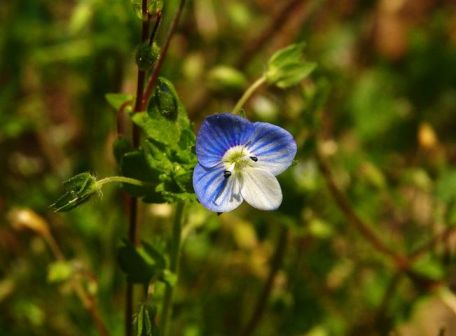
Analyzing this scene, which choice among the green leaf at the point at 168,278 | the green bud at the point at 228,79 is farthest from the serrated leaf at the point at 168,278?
the green bud at the point at 228,79

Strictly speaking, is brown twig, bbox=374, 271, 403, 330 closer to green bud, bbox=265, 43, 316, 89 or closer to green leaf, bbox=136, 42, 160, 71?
green bud, bbox=265, 43, 316, 89

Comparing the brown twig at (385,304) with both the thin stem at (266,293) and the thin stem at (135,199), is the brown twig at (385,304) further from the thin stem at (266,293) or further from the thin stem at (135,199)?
the thin stem at (135,199)

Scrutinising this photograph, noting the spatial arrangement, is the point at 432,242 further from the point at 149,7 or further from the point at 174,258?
the point at 149,7

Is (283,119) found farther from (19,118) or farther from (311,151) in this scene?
(19,118)

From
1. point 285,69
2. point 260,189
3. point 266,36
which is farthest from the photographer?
point 266,36

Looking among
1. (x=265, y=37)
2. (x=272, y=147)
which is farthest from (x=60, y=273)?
(x=265, y=37)

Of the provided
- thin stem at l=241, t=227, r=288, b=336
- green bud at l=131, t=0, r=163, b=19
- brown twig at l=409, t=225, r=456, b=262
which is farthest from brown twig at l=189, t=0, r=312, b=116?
green bud at l=131, t=0, r=163, b=19
